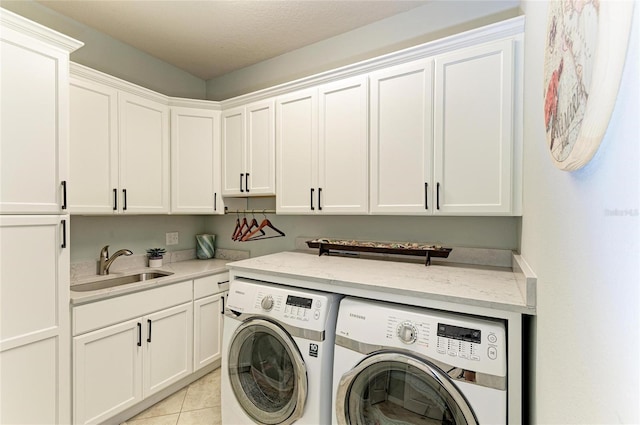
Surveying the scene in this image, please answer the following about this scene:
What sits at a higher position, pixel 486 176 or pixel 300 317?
pixel 486 176

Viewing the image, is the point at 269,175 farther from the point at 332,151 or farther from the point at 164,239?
the point at 164,239

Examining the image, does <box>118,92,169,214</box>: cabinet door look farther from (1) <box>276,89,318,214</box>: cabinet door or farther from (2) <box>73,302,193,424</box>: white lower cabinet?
(1) <box>276,89,318,214</box>: cabinet door

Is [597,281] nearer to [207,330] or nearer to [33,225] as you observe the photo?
[33,225]

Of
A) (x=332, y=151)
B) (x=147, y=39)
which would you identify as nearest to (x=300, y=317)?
(x=332, y=151)

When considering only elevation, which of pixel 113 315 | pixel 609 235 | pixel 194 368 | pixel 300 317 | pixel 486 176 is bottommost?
pixel 194 368

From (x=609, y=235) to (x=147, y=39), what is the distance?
322 cm

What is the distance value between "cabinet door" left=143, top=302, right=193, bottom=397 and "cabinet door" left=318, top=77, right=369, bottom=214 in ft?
4.56

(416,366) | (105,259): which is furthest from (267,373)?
(105,259)

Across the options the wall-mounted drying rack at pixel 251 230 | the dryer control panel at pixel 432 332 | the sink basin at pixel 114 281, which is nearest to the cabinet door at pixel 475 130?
the dryer control panel at pixel 432 332

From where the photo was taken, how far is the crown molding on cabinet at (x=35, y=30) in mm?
1464

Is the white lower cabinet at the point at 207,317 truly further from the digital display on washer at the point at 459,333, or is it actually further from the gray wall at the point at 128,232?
the digital display on washer at the point at 459,333

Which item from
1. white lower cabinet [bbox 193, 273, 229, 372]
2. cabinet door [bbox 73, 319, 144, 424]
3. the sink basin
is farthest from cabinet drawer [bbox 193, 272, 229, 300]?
cabinet door [bbox 73, 319, 144, 424]

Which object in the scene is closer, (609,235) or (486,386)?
(609,235)

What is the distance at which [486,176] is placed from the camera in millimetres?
1670
